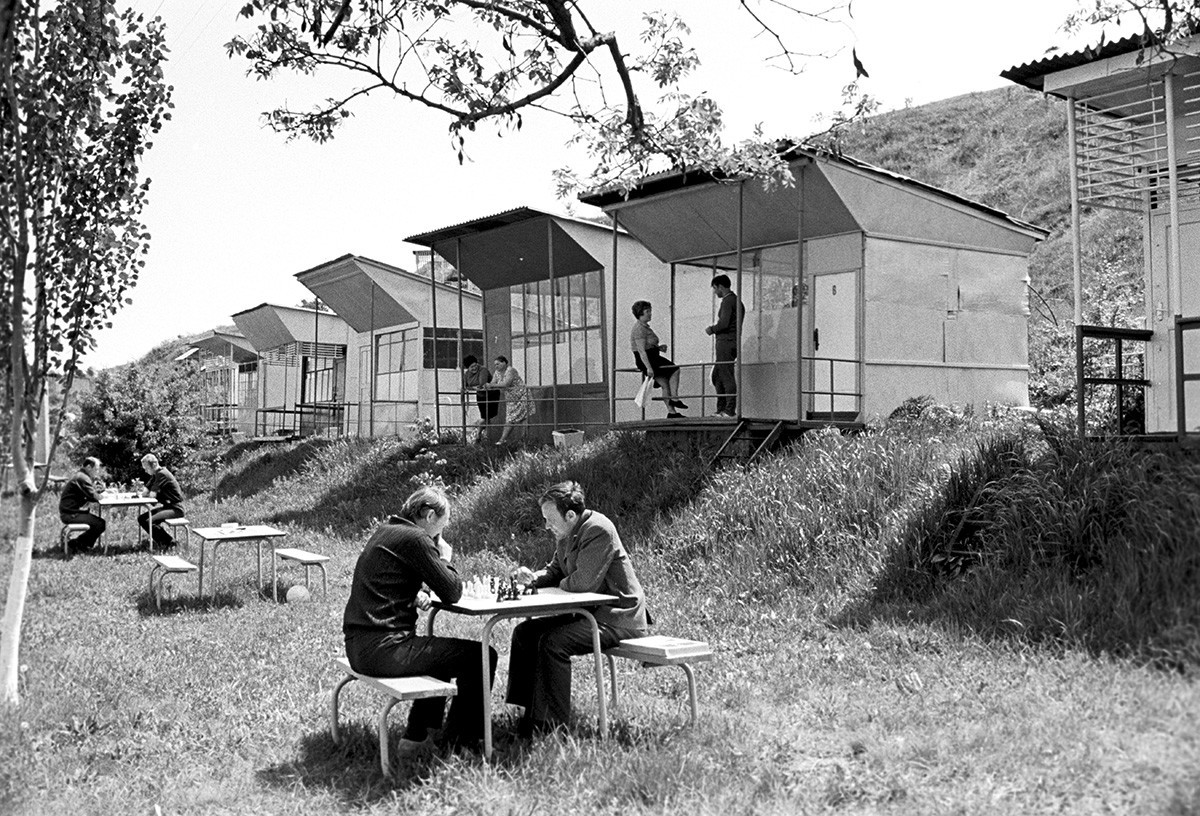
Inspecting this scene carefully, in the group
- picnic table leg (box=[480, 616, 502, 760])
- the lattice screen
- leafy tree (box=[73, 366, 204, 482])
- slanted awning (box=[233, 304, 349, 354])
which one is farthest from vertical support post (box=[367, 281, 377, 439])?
picnic table leg (box=[480, 616, 502, 760])

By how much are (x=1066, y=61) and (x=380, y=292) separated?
17.7 m

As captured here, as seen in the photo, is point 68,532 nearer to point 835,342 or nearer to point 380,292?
point 380,292

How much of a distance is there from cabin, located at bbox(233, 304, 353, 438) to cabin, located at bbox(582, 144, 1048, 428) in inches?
642

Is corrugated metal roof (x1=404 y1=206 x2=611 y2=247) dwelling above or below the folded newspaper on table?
above

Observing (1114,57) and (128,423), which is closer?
(1114,57)

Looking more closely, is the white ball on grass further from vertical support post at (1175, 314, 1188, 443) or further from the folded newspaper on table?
vertical support post at (1175, 314, 1188, 443)

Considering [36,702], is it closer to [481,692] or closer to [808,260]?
[481,692]

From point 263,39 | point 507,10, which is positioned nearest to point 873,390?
point 507,10

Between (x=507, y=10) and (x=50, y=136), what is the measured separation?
3.62 metres

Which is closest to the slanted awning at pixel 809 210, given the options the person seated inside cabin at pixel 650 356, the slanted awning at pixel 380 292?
the person seated inside cabin at pixel 650 356

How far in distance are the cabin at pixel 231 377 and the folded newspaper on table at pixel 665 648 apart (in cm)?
3085

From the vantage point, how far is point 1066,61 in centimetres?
1087

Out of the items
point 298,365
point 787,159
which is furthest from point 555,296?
point 298,365

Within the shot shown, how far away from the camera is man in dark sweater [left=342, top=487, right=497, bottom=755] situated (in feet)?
22.0
